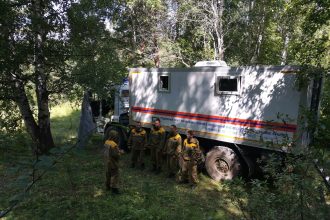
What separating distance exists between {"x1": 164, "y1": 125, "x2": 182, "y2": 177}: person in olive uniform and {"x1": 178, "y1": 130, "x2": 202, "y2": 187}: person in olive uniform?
1.35 feet

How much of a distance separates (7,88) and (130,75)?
414 centimetres

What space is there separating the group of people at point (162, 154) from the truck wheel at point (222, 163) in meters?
0.56

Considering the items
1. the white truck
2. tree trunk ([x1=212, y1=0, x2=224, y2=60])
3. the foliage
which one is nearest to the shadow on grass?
the white truck

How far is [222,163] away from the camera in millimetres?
9516

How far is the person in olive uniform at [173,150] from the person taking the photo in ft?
31.6

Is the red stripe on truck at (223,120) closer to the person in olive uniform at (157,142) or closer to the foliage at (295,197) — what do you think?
the person in olive uniform at (157,142)

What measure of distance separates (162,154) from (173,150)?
0.68 meters

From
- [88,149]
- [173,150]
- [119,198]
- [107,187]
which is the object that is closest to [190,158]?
[173,150]

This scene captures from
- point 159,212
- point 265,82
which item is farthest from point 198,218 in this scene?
point 265,82

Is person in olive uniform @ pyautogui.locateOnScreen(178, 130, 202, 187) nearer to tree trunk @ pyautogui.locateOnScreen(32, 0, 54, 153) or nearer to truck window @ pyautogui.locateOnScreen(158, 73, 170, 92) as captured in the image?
truck window @ pyautogui.locateOnScreen(158, 73, 170, 92)

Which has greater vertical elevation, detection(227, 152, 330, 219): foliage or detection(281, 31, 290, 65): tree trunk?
detection(281, 31, 290, 65): tree trunk

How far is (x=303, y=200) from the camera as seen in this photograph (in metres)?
3.52

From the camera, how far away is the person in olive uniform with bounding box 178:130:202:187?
29.6ft

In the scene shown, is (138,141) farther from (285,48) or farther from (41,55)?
(285,48)
